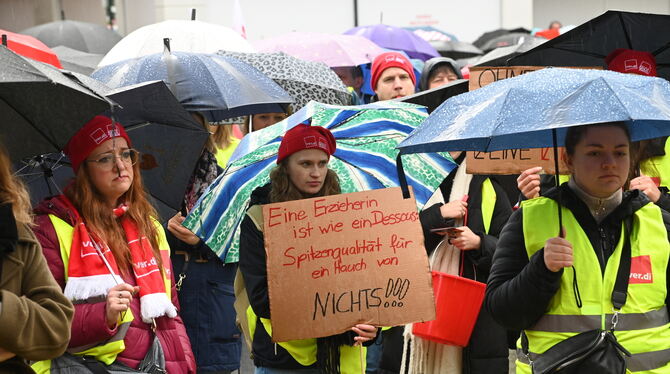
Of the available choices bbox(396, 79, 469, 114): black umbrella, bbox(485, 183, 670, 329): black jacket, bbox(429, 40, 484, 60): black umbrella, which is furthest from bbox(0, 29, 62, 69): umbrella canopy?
bbox(429, 40, 484, 60): black umbrella

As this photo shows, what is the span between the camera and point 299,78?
779 cm

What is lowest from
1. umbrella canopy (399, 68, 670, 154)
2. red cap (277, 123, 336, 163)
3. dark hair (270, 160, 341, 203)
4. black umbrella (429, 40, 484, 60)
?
dark hair (270, 160, 341, 203)

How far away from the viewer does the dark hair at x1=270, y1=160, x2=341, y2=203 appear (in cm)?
546

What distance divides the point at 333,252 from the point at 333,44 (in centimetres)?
640

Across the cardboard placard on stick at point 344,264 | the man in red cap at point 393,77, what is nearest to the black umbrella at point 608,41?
the cardboard placard on stick at point 344,264

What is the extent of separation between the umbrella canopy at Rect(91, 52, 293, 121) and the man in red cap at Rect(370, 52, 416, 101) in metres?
2.19

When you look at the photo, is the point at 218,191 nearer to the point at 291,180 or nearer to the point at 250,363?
the point at 291,180

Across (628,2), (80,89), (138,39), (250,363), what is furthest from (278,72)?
(628,2)

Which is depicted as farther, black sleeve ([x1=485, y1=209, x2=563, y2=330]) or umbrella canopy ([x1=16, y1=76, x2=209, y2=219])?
umbrella canopy ([x1=16, y1=76, x2=209, y2=219])

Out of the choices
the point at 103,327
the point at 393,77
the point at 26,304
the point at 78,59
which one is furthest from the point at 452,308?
the point at 78,59

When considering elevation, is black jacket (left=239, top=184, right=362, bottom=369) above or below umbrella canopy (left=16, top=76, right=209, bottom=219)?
below

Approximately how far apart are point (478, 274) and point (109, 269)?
87.3 inches

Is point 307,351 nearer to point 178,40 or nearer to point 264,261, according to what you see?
point 264,261

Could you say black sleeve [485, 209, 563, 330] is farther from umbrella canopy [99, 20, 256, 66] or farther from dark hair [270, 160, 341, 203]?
umbrella canopy [99, 20, 256, 66]
